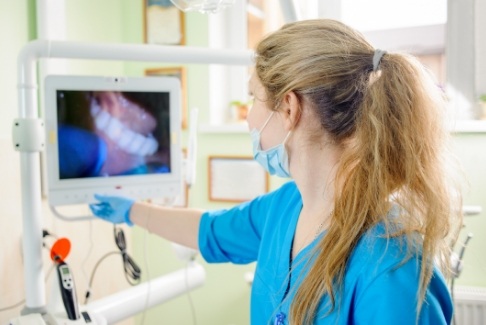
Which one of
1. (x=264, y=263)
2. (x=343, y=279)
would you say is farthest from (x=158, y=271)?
(x=343, y=279)

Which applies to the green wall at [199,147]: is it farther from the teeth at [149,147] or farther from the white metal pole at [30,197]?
the white metal pole at [30,197]

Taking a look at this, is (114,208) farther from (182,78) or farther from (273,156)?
(182,78)

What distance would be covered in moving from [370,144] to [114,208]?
76cm

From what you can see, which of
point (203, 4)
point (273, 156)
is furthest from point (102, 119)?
point (273, 156)

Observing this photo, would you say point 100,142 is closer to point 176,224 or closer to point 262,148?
point 176,224

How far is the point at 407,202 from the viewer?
2.91 ft

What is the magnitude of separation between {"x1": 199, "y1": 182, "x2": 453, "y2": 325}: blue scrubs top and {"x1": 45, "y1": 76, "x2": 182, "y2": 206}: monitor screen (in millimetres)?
222

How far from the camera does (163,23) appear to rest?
2.25 metres

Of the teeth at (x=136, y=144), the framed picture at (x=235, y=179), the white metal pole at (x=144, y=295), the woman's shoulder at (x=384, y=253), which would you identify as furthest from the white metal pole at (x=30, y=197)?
the framed picture at (x=235, y=179)

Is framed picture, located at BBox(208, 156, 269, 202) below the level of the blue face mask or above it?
below

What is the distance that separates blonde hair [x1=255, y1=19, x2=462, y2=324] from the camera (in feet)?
2.86

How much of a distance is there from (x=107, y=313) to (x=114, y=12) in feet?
4.51

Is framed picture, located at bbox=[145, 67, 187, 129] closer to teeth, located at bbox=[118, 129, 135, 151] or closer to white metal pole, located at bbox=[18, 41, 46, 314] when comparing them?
teeth, located at bbox=[118, 129, 135, 151]

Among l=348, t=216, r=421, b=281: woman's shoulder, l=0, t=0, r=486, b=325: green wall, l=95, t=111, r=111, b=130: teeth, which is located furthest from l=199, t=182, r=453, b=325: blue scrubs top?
l=0, t=0, r=486, b=325: green wall
